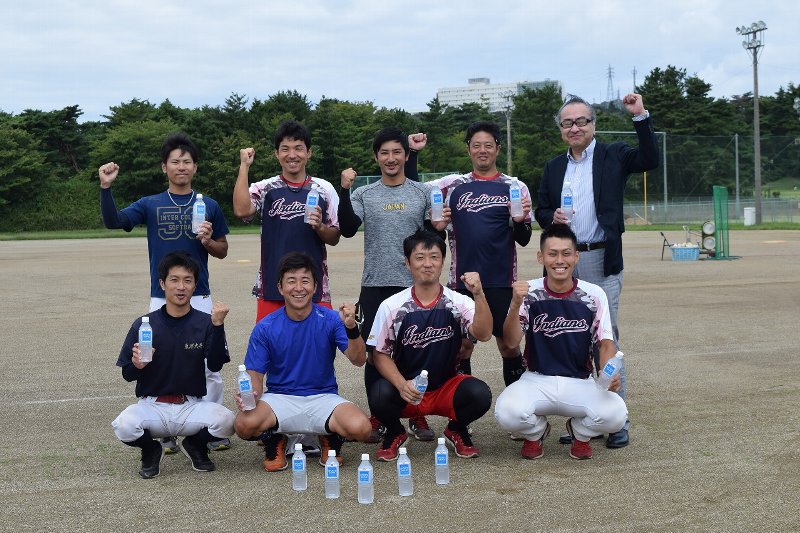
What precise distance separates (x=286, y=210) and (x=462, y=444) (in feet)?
6.88

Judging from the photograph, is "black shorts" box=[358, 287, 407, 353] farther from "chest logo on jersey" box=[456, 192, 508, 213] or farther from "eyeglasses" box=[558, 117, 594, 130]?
"eyeglasses" box=[558, 117, 594, 130]

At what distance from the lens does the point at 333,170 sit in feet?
224

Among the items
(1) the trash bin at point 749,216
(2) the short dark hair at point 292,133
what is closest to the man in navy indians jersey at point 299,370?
(2) the short dark hair at point 292,133

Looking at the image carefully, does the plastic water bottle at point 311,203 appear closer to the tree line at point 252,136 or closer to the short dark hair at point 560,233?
the short dark hair at point 560,233

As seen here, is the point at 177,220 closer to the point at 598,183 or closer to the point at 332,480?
the point at 332,480

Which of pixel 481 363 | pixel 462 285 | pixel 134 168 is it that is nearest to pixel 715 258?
pixel 481 363

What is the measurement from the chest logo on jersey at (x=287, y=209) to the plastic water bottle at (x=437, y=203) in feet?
3.08

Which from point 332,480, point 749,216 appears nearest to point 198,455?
point 332,480

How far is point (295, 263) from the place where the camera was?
5738 mm

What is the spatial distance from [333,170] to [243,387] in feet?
209

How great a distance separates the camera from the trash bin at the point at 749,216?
43.4 metres

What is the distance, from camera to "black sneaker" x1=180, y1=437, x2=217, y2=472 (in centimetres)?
557

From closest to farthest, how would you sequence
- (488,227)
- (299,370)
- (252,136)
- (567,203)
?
(299,370) → (567,203) → (488,227) → (252,136)

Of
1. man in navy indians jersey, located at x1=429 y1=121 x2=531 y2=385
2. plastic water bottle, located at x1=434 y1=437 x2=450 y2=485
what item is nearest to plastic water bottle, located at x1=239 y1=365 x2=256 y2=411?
plastic water bottle, located at x1=434 y1=437 x2=450 y2=485
